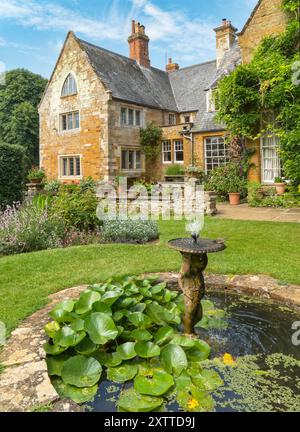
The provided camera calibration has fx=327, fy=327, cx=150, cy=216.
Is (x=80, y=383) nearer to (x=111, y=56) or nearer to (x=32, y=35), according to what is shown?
(x=32, y=35)

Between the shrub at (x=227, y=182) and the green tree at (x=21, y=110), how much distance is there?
2080 cm

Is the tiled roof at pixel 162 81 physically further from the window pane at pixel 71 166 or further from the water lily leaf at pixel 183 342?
the water lily leaf at pixel 183 342

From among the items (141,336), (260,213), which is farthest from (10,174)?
(141,336)

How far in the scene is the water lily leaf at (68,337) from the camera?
2.91 meters

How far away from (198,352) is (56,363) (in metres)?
1.29

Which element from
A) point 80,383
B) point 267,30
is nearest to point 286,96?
point 267,30

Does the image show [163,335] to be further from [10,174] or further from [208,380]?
[10,174]

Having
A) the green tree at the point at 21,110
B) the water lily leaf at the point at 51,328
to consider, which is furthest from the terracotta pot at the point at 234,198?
the green tree at the point at 21,110

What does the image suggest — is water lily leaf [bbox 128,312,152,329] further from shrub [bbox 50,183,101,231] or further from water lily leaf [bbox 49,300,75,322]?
shrub [bbox 50,183,101,231]

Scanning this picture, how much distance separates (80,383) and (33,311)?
60.2 inches

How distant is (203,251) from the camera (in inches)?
122

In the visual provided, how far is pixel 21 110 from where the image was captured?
31.4 metres

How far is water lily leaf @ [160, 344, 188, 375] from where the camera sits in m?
2.75

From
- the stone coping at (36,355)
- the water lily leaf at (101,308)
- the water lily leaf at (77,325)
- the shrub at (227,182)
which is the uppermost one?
the shrub at (227,182)
